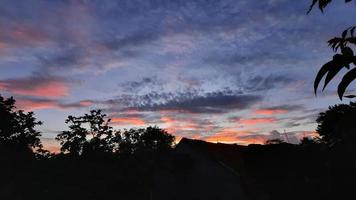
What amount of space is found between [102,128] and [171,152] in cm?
912

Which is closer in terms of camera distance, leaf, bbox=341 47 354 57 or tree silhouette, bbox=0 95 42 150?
leaf, bbox=341 47 354 57

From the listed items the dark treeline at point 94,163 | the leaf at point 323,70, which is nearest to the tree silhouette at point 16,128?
the dark treeline at point 94,163

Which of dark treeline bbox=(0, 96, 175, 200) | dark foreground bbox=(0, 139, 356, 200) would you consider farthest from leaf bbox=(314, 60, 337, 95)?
dark treeline bbox=(0, 96, 175, 200)

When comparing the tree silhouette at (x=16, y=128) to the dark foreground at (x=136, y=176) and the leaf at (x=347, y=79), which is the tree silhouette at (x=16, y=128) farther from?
the leaf at (x=347, y=79)

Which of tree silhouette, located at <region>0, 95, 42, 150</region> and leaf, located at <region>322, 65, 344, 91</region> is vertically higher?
tree silhouette, located at <region>0, 95, 42, 150</region>

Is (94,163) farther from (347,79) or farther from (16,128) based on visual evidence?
(347,79)

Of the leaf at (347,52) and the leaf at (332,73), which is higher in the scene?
the leaf at (347,52)

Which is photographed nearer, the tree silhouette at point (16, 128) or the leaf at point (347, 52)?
the leaf at point (347, 52)

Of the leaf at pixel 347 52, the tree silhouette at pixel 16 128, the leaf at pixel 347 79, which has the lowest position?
the leaf at pixel 347 79

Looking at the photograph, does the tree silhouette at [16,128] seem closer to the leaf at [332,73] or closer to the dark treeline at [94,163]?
the dark treeline at [94,163]

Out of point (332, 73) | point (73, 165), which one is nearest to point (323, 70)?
point (332, 73)

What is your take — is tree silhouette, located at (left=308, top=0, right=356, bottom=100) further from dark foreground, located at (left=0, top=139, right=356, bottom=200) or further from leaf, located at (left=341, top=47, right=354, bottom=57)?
dark foreground, located at (left=0, top=139, right=356, bottom=200)

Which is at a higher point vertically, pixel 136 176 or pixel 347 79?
pixel 136 176

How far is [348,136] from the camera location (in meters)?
18.8
